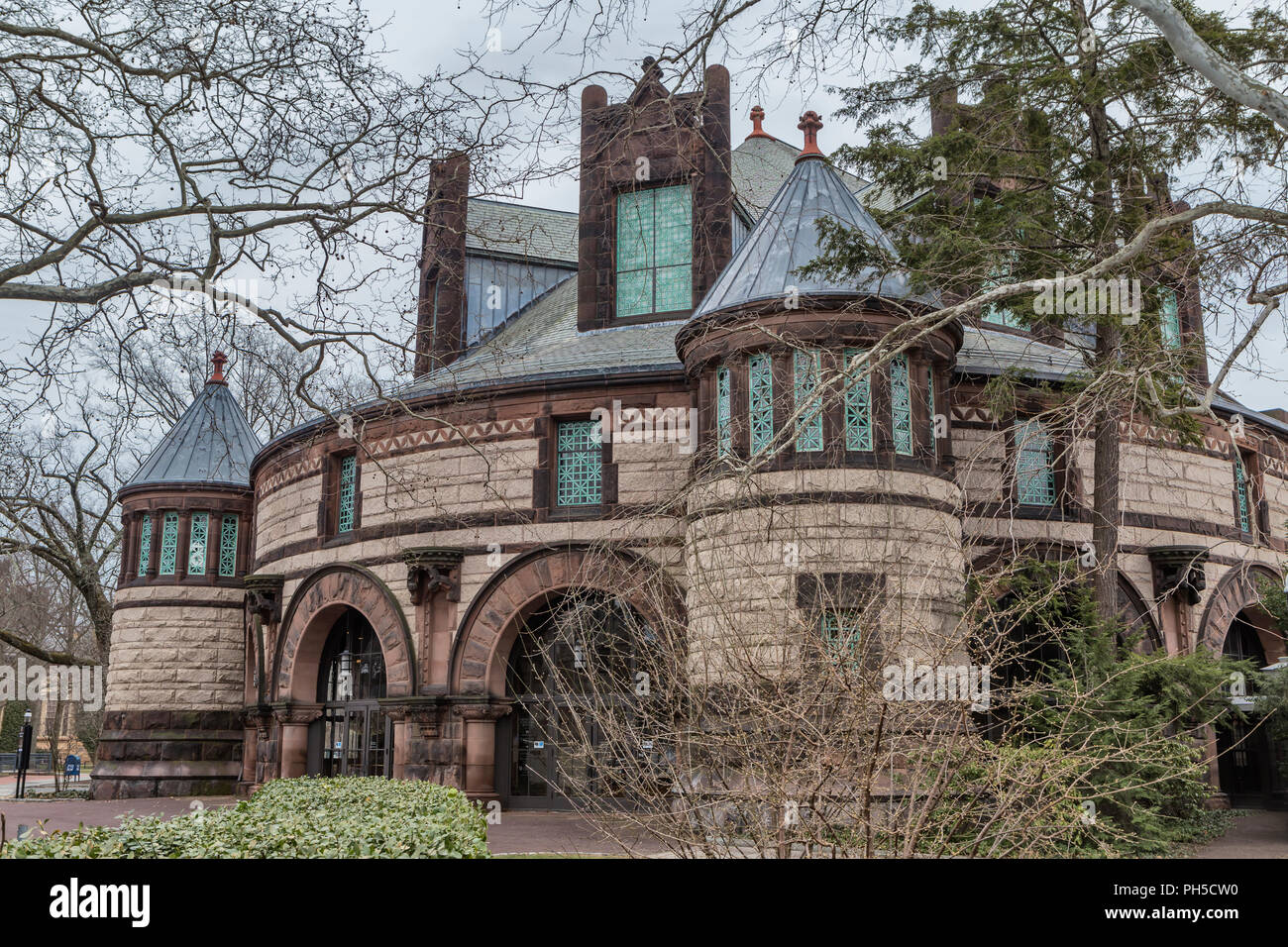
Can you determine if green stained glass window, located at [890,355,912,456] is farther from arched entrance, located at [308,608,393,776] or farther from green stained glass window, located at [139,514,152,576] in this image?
green stained glass window, located at [139,514,152,576]

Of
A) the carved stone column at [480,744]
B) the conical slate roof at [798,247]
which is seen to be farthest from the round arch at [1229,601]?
the carved stone column at [480,744]

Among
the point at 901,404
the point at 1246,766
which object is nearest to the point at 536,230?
the point at 901,404

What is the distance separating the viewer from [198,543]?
993 inches

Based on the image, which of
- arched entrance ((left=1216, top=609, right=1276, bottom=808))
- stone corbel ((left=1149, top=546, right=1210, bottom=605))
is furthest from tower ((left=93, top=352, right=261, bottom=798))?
arched entrance ((left=1216, top=609, right=1276, bottom=808))

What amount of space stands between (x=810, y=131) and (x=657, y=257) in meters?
4.86

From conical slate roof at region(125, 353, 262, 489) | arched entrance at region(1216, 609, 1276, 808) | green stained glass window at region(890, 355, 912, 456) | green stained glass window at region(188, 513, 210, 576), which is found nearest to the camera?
green stained glass window at region(890, 355, 912, 456)

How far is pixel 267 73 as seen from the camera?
1073cm

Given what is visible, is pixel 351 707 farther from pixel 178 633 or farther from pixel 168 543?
pixel 168 543

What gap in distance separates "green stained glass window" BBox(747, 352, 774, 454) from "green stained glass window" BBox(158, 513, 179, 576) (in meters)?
15.1

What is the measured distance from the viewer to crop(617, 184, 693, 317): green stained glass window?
835 inches

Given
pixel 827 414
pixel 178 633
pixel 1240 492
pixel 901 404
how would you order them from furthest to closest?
pixel 178 633 < pixel 1240 492 < pixel 901 404 < pixel 827 414
